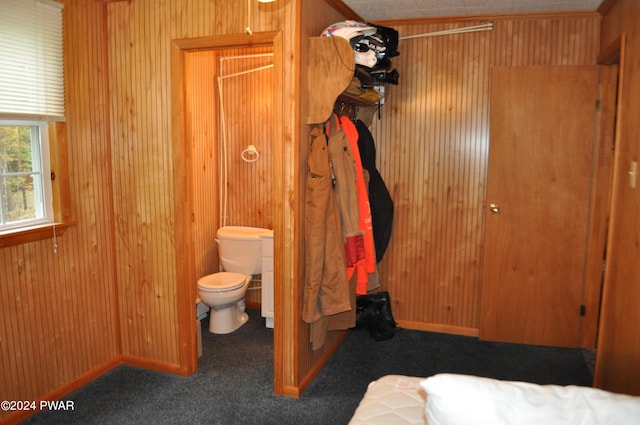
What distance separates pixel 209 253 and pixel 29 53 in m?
2.17

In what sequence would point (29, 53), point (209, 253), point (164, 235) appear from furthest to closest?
point (209, 253) → point (164, 235) → point (29, 53)

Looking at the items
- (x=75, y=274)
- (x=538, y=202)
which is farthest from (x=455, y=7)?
(x=75, y=274)

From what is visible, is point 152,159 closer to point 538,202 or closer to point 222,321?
point 222,321

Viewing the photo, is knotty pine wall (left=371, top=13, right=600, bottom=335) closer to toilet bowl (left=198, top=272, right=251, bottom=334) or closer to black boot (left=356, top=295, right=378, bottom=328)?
black boot (left=356, top=295, right=378, bottom=328)

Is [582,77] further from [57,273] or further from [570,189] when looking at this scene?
[57,273]

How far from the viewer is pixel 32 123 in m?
2.63

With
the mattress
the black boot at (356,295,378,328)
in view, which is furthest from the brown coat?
the black boot at (356,295,378,328)

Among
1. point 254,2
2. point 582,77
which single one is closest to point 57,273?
point 254,2

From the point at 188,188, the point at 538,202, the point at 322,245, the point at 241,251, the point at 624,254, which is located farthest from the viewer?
the point at 241,251

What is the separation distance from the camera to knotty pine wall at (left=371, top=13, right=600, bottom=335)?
11.8ft

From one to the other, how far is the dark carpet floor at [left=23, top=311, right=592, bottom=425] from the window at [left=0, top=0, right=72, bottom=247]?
103cm

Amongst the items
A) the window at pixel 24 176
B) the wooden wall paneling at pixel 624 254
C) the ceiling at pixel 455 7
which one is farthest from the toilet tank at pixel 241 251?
the wooden wall paneling at pixel 624 254

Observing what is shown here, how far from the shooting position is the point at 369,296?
395 centimetres

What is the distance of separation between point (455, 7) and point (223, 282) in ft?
8.56
